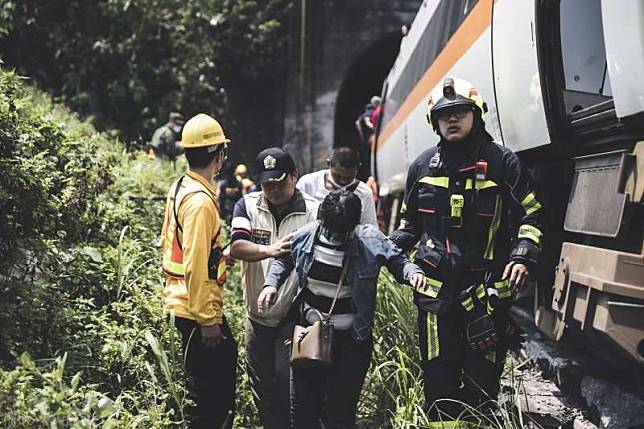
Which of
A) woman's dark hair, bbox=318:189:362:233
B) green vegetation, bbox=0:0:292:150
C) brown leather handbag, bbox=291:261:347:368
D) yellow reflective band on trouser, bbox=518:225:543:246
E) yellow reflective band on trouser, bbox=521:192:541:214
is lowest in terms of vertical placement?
brown leather handbag, bbox=291:261:347:368

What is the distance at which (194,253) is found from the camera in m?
3.79

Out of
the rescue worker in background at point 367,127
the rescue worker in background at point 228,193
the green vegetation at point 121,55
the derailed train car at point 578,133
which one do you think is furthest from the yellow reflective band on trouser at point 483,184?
the green vegetation at point 121,55

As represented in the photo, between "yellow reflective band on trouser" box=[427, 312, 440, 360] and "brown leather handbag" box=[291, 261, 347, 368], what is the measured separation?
52 centimetres

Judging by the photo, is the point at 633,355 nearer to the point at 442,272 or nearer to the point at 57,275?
the point at 442,272

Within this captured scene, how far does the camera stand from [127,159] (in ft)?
30.4

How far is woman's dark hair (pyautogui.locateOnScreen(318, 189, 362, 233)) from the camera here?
375 centimetres

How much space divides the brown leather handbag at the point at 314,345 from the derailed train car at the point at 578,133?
114 centimetres

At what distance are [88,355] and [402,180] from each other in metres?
6.23

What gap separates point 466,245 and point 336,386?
3.06 ft

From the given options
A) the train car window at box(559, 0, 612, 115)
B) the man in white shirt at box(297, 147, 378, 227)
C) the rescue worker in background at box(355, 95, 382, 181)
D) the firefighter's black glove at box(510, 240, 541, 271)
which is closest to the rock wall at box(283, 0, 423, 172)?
the rescue worker in background at box(355, 95, 382, 181)

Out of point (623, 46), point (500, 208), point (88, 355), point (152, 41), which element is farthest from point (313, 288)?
point (152, 41)

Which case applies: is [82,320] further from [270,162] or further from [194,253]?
[270,162]

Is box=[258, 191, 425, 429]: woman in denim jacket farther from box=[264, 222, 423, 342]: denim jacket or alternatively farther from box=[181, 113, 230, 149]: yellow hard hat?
box=[181, 113, 230, 149]: yellow hard hat

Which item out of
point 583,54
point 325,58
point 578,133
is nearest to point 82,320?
point 578,133
